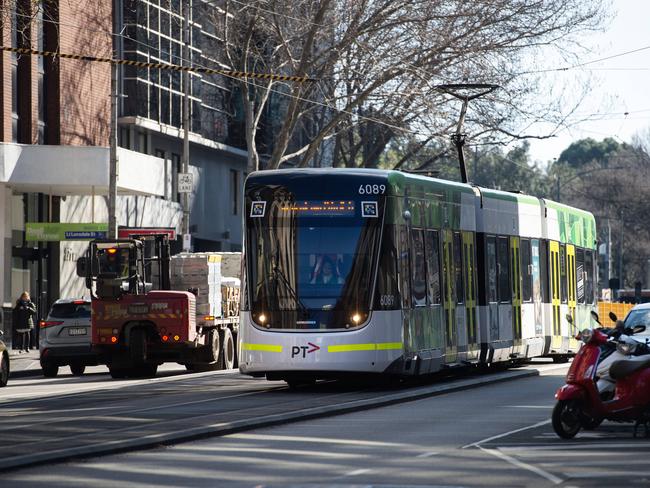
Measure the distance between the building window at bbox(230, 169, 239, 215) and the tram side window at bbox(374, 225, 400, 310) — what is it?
42.0 m

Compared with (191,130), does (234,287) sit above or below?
below

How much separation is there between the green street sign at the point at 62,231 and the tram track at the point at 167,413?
15431 mm

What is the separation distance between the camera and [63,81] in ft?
158

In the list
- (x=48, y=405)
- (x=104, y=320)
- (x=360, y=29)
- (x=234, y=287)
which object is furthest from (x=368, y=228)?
(x=360, y=29)

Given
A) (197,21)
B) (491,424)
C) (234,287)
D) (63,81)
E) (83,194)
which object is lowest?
(491,424)

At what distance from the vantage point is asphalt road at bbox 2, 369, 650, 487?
12.7 metres

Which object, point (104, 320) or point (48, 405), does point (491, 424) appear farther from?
point (104, 320)

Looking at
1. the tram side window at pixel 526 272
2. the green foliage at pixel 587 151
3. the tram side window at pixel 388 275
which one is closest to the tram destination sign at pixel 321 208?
the tram side window at pixel 388 275

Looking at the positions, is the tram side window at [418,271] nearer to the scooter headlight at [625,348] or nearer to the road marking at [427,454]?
the scooter headlight at [625,348]

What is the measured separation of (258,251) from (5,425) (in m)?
6.34

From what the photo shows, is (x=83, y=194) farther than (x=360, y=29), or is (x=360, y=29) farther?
(x=83, y=194)

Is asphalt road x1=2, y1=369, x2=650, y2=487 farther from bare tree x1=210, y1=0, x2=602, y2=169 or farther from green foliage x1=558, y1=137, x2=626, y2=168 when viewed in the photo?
green foliage x1=558, y1=137, x2=626, y2=168

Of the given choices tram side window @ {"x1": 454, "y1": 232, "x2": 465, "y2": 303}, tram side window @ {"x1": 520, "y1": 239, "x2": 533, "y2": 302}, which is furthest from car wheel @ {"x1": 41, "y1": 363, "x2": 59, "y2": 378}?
tram side window @ {"x1": 454, "y1": 232, "x2": 465, "y2": 303}

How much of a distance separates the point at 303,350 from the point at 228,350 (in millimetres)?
11622
